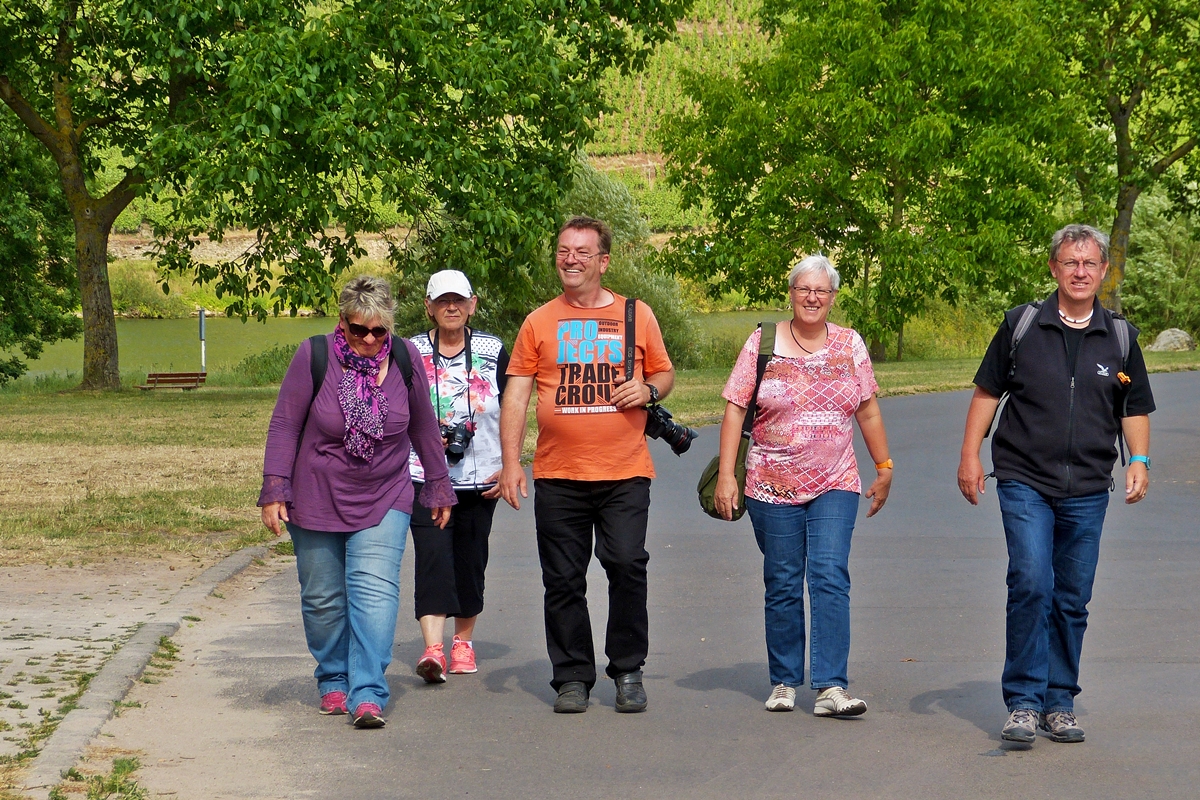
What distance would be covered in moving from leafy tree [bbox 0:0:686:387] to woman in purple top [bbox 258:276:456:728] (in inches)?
664

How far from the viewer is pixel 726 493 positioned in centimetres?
623

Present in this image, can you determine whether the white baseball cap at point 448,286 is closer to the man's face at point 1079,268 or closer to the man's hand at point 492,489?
the man's hand at point 492,489

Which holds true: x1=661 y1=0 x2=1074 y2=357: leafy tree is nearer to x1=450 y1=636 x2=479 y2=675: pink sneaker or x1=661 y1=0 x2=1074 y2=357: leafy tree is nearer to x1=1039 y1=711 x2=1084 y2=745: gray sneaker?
x1=450 y1=636 x2=479 y2=675: pink sneaker

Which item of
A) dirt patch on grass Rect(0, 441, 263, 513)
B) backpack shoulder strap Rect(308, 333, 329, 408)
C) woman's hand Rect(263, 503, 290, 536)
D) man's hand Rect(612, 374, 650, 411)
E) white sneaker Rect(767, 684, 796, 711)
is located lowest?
white sneaker Rect(767, 684, 796, 711)

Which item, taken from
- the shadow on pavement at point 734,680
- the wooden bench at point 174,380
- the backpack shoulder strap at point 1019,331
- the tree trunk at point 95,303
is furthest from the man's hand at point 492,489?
the wooden bench at point 174,380

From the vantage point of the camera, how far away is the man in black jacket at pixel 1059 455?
570 centimetres

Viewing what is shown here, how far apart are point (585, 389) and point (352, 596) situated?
122cm

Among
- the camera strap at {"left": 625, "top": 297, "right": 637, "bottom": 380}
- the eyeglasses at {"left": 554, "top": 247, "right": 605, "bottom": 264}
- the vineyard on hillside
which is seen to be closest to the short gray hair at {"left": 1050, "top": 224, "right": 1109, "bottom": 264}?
the camera strap at {"left": 625, "top": 297, "right": 637, "bottom": 380}

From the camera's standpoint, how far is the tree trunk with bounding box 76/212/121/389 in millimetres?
30516

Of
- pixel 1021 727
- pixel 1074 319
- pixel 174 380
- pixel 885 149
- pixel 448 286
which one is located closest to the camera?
pixel 1021 727

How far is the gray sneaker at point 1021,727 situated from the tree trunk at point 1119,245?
4413cm

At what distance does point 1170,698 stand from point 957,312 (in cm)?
5010

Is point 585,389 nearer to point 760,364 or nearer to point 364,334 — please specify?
point 760,364

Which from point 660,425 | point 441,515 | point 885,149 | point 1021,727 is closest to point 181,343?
point 885,149
